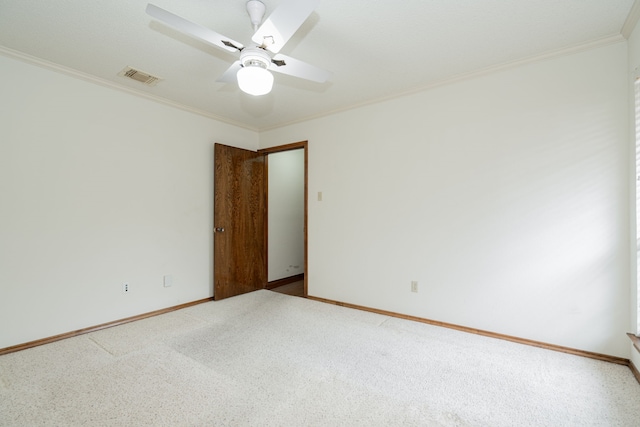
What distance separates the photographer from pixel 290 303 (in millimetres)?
3727

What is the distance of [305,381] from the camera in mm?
1996

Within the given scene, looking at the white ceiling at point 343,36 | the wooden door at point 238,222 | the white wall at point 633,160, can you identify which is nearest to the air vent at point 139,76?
the white ceiling at point 343,36

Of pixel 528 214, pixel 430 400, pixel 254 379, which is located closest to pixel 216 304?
pixel 254 379

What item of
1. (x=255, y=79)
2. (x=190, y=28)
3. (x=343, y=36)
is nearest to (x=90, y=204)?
→ (x=190, y=28)

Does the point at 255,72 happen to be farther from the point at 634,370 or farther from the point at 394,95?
the point at 634,370

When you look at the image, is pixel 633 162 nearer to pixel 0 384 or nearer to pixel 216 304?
pixel 216 304

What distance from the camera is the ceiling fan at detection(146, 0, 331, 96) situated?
56.9 inches

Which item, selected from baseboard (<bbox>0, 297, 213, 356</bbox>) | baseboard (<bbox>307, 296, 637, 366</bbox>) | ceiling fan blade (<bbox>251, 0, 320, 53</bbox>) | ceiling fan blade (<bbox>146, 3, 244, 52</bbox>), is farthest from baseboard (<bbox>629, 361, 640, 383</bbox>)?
baseboard (<bbox>0, 297, 213, 356</bbox>)

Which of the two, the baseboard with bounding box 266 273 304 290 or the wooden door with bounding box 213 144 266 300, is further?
the baseboard with bounding box 266 273 304 290

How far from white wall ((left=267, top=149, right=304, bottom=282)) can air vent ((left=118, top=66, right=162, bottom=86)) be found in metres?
1.98

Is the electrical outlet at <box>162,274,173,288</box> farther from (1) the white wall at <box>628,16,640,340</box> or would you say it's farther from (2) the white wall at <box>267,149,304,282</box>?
(1) the white wall at <box>628,16,640,340</box>

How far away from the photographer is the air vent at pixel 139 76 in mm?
2717

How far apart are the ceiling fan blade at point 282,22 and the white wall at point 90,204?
7.34 feet

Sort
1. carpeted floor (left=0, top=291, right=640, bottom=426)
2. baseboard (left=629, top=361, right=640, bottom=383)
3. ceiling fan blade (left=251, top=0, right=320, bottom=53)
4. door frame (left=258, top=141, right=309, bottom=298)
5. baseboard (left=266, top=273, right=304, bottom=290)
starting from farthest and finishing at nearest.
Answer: baseboard (left=266, top=273, right=304, bottom=290) → door frame (left=258, top=141, right=309, bottom=298) → baseboard (left=629, top=361, right=640, bottom=383) → carpeted floor (left=0, top=291, right=640, bottom=426) → ceiling fan blade (left=251, top=0, right=320, bottom=53)
